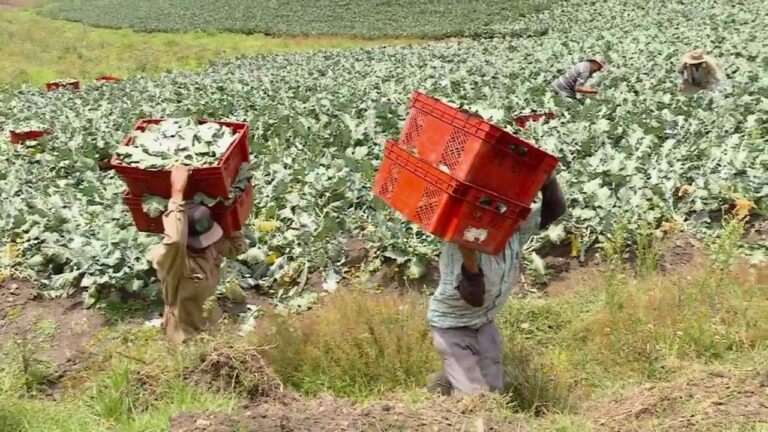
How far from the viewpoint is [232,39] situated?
112ft

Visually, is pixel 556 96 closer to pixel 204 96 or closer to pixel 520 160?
pixel 204 96

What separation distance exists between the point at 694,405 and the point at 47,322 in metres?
4.92

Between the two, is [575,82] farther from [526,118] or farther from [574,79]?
[526,118]

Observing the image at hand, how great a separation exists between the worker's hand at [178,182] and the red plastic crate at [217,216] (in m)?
0.29

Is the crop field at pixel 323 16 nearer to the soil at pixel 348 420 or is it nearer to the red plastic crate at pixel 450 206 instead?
the red plastic crate at pixel 450 206

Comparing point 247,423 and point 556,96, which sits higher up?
point 556,96

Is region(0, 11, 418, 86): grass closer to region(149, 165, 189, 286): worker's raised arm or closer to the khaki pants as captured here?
region(149, 165, 189, 286): worker's raised arm

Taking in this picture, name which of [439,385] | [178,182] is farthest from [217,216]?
[439,385]

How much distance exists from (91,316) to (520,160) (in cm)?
403

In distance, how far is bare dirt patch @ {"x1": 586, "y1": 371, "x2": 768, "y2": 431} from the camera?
3.54m

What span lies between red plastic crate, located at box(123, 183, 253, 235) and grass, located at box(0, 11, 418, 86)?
21.2m

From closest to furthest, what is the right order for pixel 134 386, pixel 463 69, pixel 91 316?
pixel 134 386 → pixel 91 316 → pixel 463 69

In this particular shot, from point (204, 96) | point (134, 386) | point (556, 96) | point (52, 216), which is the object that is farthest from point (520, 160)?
point (204, 96)

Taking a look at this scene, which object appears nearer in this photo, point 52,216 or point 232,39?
point 52,216
